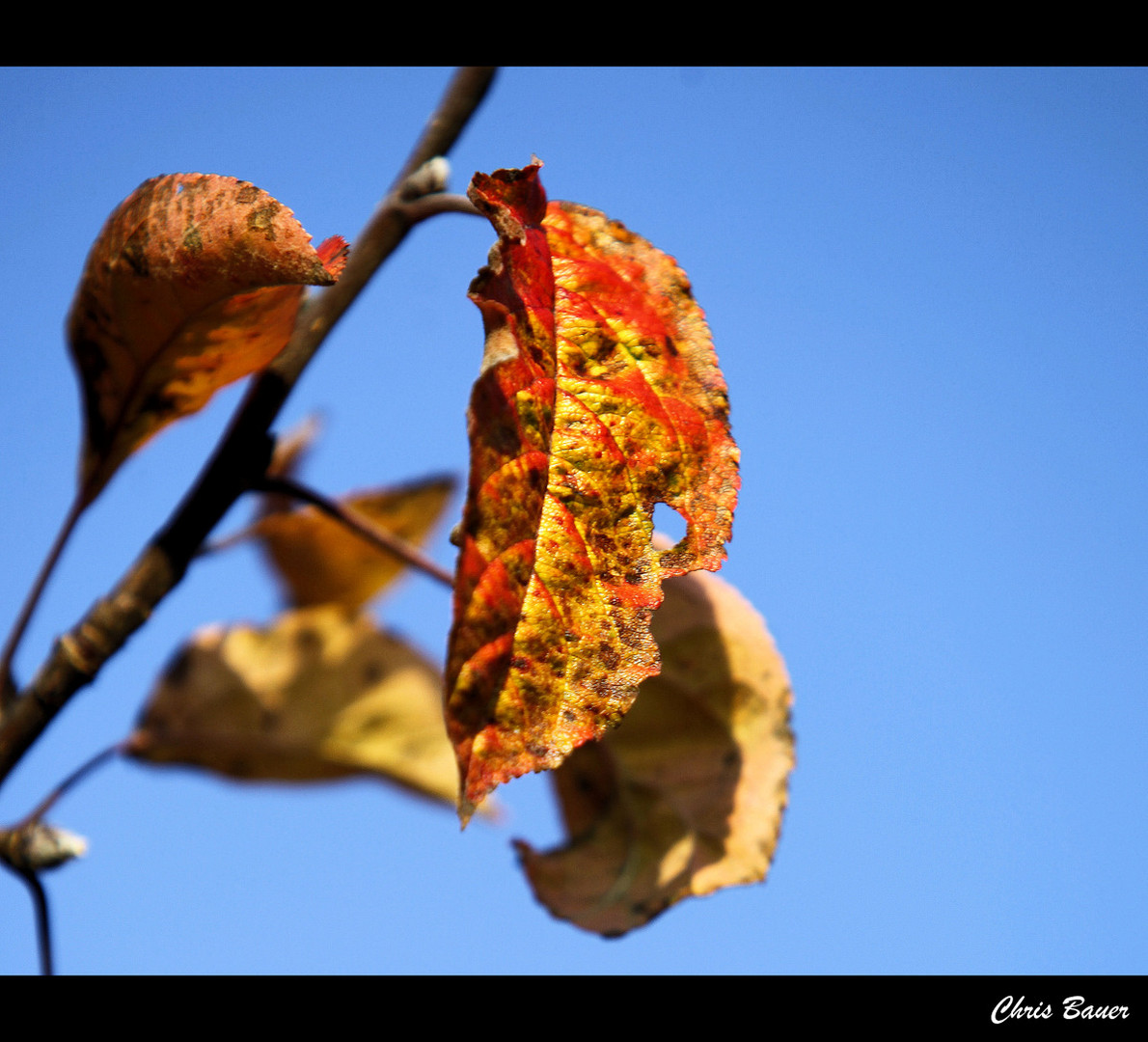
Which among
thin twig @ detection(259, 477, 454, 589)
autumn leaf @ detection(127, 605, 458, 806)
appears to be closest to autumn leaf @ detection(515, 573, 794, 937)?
thin twig @ detection(259, 477, 454, 589)

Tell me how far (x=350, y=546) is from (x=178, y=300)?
0.60 metres

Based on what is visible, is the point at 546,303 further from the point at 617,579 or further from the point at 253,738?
the point at 253,738

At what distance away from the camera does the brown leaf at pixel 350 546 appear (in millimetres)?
1248

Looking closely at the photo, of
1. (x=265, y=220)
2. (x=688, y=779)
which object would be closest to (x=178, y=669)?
(x=688, y=779)

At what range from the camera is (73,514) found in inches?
34.6

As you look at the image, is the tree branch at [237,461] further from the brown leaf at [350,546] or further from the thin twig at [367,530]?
the brown leaf at [350,546]

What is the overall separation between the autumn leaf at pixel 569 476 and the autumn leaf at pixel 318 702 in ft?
2.39

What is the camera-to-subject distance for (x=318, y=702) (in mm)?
1287

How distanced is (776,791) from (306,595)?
0.65 metres

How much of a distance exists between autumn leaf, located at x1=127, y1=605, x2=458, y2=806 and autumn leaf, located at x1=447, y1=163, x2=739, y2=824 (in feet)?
2.39

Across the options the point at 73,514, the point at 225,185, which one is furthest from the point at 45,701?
the point at 225,185

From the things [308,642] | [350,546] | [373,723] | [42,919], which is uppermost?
[350,546]

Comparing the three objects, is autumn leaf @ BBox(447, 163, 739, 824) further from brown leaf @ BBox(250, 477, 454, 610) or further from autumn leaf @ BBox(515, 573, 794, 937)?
brown leaf @ BBox(250, 477, 454, 610)

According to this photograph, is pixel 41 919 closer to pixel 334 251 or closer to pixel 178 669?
pixel 178 669
